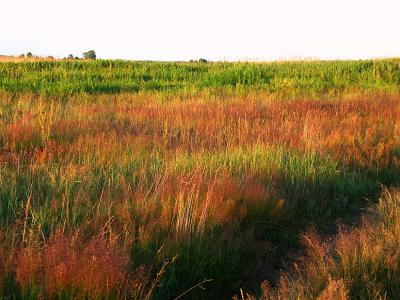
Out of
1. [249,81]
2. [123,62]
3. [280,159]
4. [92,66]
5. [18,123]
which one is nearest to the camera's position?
[280,159]

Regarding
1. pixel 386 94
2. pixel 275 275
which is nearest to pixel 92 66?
pixel 386 94

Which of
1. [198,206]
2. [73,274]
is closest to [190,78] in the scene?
[198,206]

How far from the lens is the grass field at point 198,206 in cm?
301

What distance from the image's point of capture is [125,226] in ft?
11.6

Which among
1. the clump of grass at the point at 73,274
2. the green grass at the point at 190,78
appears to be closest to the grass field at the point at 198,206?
the clump of grass at the point at 73,274

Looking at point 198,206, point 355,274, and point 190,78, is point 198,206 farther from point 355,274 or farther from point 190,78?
point 190,78

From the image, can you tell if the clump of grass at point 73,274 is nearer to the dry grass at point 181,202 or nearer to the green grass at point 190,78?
the dry grass at point 181,202

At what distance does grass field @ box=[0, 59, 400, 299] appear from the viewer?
301 cm

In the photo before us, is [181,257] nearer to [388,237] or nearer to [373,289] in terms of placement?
[373,289]

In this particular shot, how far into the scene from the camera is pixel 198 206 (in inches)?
164

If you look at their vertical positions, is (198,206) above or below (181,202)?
below

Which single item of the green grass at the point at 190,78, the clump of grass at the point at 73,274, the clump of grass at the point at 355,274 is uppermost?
the green grass at the point at 190,78

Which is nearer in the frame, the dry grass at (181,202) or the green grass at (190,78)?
the dry grass at (181,202)

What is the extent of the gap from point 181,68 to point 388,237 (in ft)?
69.1
